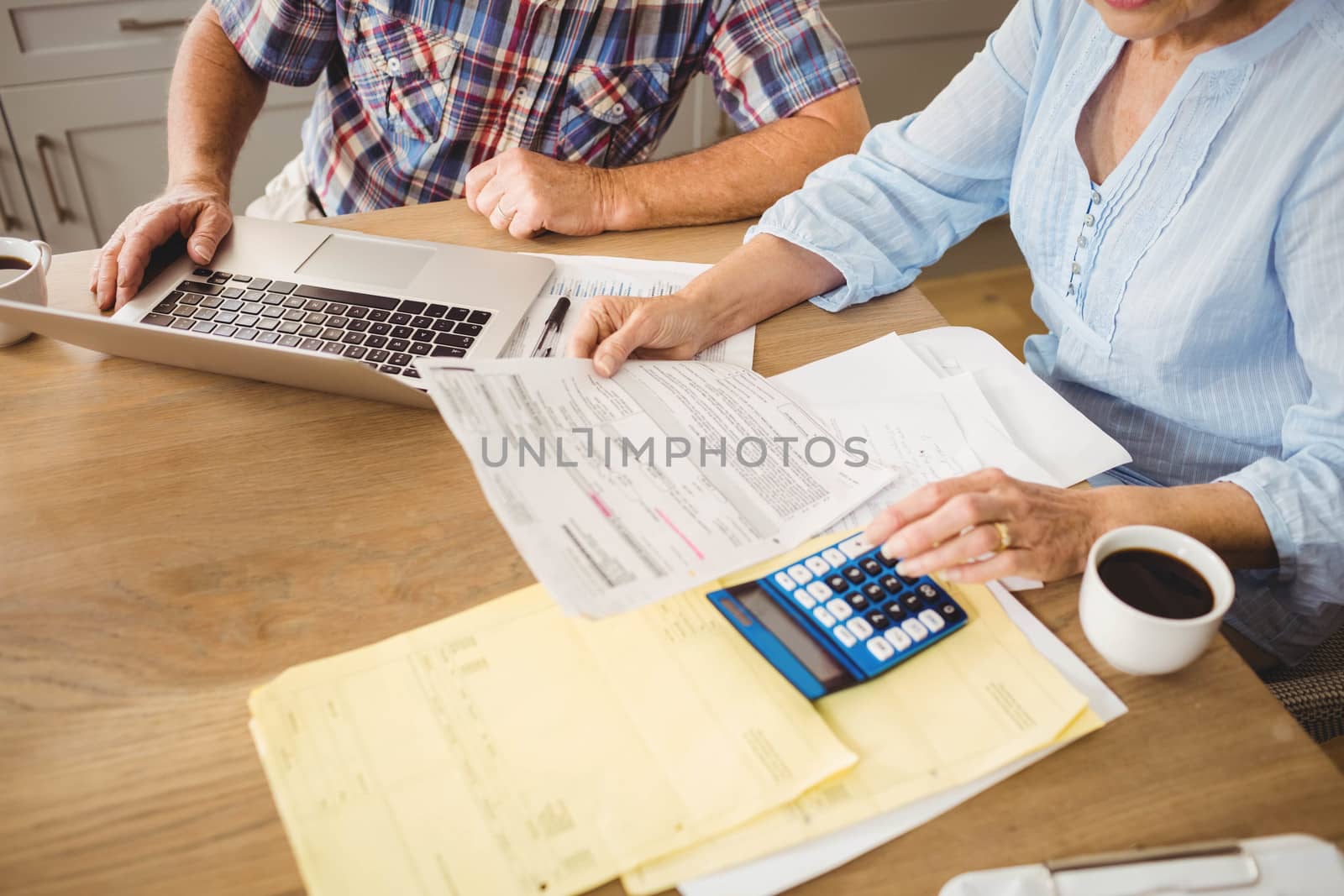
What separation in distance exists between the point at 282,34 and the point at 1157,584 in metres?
1.23

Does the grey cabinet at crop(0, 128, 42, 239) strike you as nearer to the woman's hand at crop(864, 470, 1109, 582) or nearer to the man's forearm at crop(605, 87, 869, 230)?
the man's forearm at crop(605, 87, 869, 230)

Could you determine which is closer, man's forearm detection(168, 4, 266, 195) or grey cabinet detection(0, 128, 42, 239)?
man's forearm detection(168, 4, 266, 195)

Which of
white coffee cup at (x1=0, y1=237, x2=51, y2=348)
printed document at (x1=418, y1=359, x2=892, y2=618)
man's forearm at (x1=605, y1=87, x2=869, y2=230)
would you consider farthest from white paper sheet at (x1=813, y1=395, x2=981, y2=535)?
white coffee cup at (x1=0, y1=237, x2=51, y2=348)

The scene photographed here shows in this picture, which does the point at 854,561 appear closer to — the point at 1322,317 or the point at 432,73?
the point at 1322,317

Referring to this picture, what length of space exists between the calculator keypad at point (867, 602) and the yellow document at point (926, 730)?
14 mm

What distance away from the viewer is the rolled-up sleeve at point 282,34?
1.26 meters

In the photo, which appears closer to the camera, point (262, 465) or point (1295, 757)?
point (1295, 757)

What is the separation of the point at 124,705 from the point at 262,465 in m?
0.23

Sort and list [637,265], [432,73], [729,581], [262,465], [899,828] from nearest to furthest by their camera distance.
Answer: [899,828] → [729,581] → [262,465] → [637,265] → [432,73]

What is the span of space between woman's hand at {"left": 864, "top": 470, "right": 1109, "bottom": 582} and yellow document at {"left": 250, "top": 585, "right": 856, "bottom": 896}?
13cm

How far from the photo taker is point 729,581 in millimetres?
647

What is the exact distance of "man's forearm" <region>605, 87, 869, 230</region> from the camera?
3.56ft

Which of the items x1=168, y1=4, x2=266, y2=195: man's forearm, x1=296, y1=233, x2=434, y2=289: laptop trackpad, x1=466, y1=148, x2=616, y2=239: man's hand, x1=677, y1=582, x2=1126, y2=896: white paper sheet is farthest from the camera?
x1=168, y1=4, x2=266, y2=195: man's forearm

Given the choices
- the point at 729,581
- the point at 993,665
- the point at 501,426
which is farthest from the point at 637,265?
the point at 993,665
